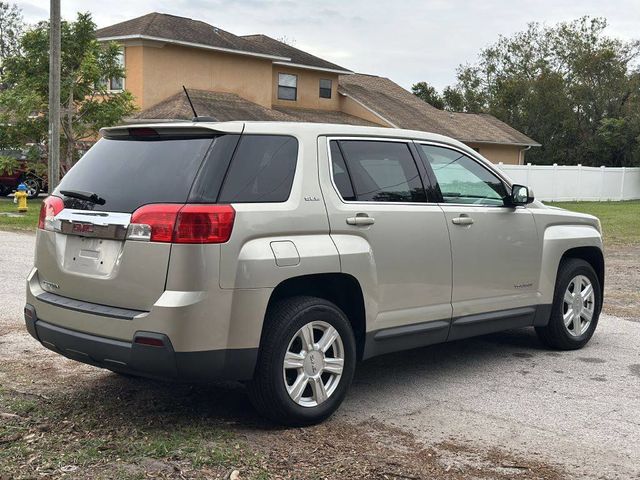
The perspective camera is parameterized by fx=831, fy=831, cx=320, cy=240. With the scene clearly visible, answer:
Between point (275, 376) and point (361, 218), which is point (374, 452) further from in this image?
point (361, 218)

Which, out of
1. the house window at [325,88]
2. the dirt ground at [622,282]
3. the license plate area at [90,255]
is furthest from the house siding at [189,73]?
the license plate area at [90,255]

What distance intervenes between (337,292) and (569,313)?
9.24 ft

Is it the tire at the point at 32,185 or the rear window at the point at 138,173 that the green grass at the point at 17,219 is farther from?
the rear window at the point at 138,173

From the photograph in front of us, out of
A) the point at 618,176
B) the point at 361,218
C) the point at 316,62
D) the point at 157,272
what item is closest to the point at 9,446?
the point at 157,272

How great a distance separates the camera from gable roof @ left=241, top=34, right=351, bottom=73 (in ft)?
115

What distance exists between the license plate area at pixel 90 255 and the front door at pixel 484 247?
2453 millimetres

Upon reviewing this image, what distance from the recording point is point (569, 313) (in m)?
7.27

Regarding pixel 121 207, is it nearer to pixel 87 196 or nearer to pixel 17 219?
pixel 87 196

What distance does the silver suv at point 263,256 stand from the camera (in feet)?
15.0

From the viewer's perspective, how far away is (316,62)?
36.8 metres

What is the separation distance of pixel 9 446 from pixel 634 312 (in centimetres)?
721

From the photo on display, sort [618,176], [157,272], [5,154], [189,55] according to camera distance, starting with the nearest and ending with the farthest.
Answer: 1. [157,272]
2. [5,154]
3. [189,55]
4. [618,176]

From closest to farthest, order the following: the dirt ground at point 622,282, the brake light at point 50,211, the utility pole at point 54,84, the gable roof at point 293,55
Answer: the brake light at point 50,211
the dirt ground at point 622,282
the utility pole at point 54,84
the gable roof at point 293,55

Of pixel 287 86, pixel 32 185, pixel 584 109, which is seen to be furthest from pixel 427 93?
pixel 32 185
